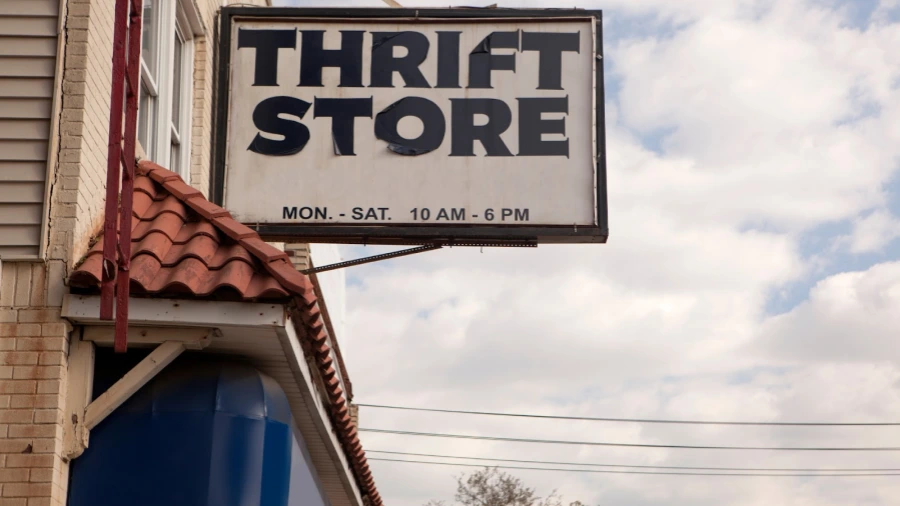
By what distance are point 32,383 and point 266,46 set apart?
371 cm

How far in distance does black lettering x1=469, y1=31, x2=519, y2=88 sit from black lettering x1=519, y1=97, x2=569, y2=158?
11.6 inches

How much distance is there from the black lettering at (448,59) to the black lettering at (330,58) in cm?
57

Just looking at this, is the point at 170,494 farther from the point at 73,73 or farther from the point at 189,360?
the point at 73,73

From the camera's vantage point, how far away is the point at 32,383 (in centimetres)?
579

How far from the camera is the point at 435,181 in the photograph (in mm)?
8438

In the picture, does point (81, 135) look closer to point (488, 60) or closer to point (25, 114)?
point (25, 114)

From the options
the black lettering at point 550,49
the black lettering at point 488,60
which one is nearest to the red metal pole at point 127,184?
the black lettering at point 488,60

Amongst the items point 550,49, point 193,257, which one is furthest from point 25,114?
point 550,49

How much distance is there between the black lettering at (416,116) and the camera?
850cm

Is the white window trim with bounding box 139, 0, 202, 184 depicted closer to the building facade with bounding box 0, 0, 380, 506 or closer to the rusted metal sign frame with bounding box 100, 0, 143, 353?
the building facade with bounding box 0, 0, 380, 506

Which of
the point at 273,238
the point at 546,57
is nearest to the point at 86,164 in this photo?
the point at 273,238

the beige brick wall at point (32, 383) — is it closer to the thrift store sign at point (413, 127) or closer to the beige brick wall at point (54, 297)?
the beige brick wall at point (54, 297)

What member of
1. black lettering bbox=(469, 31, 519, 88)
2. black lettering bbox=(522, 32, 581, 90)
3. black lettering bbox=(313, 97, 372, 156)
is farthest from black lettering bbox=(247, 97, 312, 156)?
black lettering bbox=(522, 32, 581, 90)

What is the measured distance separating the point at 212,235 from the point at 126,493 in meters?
1.39
